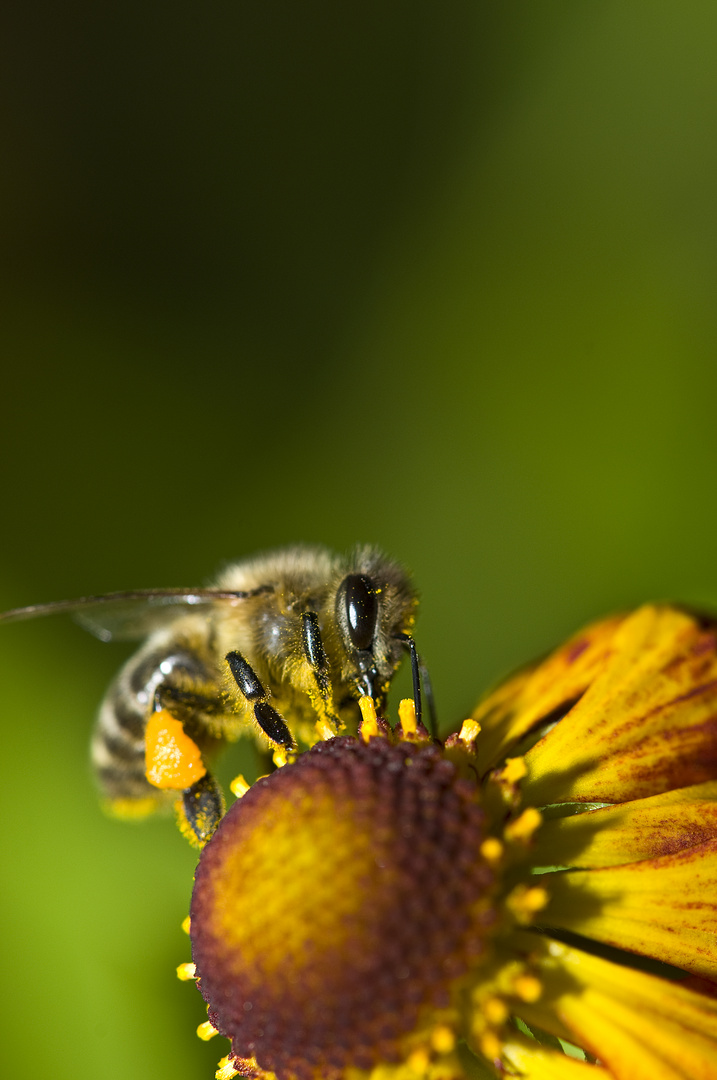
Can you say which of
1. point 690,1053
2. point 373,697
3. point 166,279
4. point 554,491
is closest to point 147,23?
point 166,279

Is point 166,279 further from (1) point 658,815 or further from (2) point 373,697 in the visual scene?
(1) point 658,815

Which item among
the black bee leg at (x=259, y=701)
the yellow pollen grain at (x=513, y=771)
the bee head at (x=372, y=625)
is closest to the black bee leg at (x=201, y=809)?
the black bee leg at (x=259, y=701)

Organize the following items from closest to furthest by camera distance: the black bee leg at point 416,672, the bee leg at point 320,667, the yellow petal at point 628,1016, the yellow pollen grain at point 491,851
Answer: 1. the yellow petal at point 628,1016
2. the yellow pollen grain at point 491,851
3. the black bee leg at point 416,672
4. the bee leg at point 320,667

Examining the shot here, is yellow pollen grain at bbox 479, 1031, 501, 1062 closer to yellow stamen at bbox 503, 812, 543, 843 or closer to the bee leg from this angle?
yellow stamen at bbox 503, 812, 543, 843

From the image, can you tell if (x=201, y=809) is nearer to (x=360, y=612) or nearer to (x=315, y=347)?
(x=360, y=612)

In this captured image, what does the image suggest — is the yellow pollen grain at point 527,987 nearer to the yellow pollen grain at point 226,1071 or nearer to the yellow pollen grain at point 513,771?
the yellow pollen grain at point 513,771

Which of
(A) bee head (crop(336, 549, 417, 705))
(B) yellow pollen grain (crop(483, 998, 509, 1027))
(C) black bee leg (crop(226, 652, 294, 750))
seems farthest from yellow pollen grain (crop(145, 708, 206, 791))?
(B) yellow pollen grain (crop(483, 998, 509, 1027))

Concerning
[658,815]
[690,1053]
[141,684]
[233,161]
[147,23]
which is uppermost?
[147,23]
